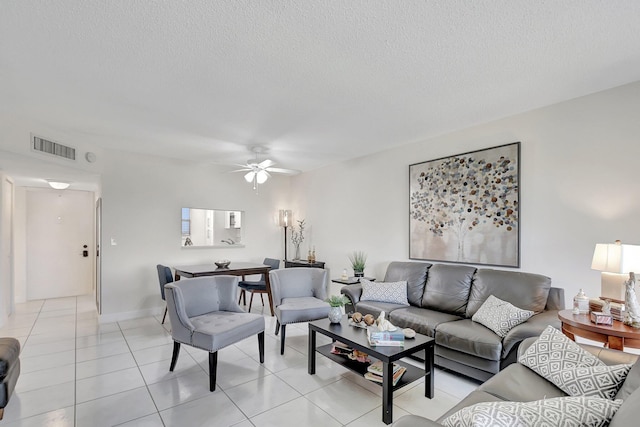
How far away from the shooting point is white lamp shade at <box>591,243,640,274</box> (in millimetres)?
2230

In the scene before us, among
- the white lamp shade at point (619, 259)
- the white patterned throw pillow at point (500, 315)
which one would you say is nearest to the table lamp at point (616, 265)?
the white lamp shade at point (619, 259)

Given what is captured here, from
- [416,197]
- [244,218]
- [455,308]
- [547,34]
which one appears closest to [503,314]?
[455,308]

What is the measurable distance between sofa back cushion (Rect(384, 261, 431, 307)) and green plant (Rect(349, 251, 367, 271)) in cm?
68

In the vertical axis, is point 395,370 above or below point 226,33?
below

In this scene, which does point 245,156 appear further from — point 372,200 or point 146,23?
point 146,23

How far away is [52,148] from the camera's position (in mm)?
3801

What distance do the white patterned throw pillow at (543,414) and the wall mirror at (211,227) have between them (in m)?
5.02

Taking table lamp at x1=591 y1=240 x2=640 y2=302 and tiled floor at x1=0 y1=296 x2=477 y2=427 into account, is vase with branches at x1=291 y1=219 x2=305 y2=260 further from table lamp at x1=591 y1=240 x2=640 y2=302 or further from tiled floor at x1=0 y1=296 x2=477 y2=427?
table lamp at x1=591 y1=240 x2=640 y2=302

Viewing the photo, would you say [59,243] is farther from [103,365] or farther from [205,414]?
[205,414]

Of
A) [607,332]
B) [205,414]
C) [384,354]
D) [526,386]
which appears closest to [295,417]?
[205,414]

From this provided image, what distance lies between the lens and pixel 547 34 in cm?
197

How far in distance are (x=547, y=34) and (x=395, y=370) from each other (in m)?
2.52

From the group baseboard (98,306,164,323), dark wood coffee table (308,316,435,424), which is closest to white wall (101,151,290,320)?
baseboard (98,306,164,323)

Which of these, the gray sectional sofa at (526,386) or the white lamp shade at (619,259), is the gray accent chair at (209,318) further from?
the white lamp shade at (619,259)
